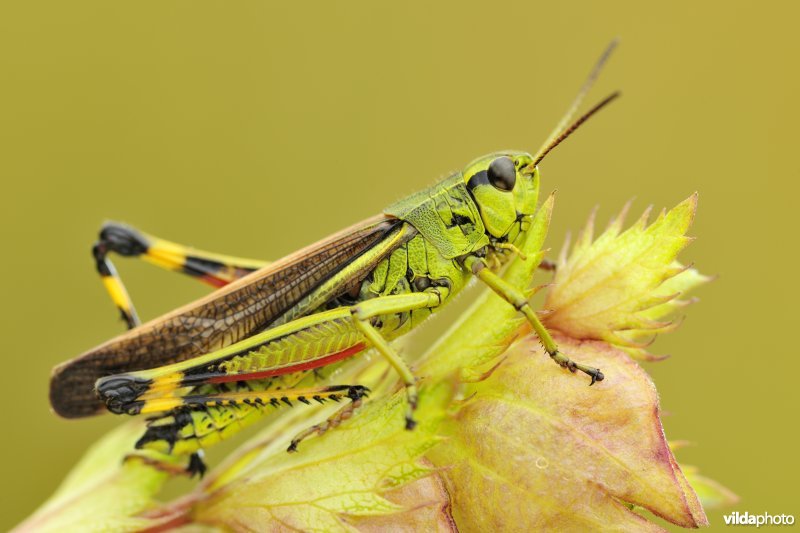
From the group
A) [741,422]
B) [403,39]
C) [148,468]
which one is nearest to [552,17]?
[403,39]

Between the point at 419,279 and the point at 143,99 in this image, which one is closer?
the point at 419,279

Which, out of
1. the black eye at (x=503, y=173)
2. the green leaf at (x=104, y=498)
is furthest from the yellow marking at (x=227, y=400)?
the black eye at (x=503, y=173)

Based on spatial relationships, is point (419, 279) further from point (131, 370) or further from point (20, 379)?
point (20, 379)

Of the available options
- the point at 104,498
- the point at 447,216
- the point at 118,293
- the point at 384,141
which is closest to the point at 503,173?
the point at 447,216

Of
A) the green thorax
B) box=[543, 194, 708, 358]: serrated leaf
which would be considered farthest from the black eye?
box=[543, 194, 708, 358]: serrated leaf

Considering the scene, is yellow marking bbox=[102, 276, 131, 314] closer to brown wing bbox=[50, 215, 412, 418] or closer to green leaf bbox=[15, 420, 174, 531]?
brown wing bbox=[50, 215, 412, 418]

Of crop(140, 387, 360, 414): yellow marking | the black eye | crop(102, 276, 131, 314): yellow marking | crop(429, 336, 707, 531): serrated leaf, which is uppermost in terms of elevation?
crop(102, 276, 131, 314): yellow marking

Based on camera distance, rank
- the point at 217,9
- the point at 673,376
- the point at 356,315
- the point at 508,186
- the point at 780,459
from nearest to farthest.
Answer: the point at 356,315 < the point at 508,186 < the point at 780,459 < the point at 673,376 < the point at 217,9
